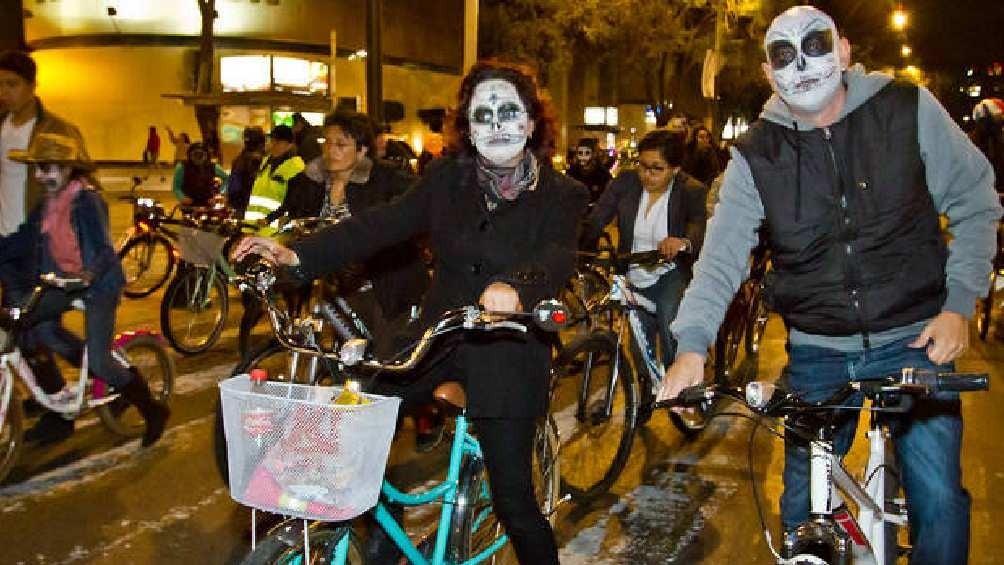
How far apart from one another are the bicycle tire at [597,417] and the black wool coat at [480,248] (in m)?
2.09

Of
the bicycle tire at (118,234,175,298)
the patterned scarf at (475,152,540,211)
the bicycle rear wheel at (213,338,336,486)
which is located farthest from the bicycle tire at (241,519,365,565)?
the bicycle tire at (118,234,175,298)

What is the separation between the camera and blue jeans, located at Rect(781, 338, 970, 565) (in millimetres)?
3283

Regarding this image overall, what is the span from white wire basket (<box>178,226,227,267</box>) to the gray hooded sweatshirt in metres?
4.17

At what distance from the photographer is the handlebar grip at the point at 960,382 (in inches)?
104

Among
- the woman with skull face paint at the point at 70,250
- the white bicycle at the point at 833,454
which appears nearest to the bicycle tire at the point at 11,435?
the woman with skull face paint at the point at 70,250

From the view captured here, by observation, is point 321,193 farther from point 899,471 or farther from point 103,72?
point 103,72

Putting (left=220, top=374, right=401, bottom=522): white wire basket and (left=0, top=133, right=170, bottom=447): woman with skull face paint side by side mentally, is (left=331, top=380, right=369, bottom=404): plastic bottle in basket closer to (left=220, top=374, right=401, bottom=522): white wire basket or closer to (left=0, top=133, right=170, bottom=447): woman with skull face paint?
(left=220, top=374, right=401, bottom=522): white wire basket

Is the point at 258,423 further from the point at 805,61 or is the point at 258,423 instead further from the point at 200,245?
the point at 200,245

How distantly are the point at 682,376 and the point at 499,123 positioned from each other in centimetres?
126

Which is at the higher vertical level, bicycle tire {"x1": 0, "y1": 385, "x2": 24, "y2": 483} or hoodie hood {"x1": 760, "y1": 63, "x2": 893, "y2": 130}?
hoodie hood {"x1": 760, "y1": 63, "x2": 893, "y2": 130}

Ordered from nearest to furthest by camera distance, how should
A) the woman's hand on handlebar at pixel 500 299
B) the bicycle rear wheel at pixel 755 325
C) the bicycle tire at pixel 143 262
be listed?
the woman's hand on handlebar at pixel 500 299
the bicycle rear wheel at pixel 755 325
the bicycle tire at pixel 143 262

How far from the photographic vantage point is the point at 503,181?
3750mm

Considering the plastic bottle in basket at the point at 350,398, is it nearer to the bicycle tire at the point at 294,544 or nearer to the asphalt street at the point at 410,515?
the bicycle tire at the point at 294,544

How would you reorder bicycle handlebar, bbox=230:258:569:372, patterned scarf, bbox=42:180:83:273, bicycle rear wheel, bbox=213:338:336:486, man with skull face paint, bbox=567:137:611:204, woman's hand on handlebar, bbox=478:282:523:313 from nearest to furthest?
bicycle handlebar, bbox=230:258:569:372 < woman's hand on handlebar, bbox=478:282:523:313 < bicycle rear wheel, bbox=213:338:336:486 < patterned scarf, bbox=42:180:83:273 < man with skull face paint, bbox=567:137:611:204
